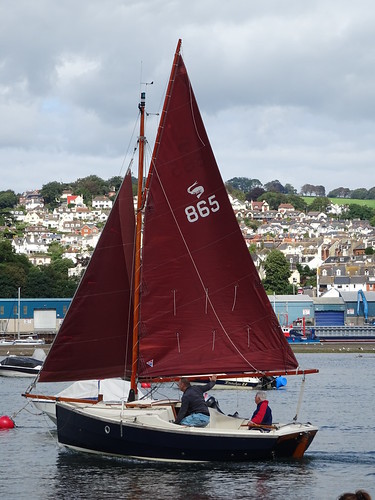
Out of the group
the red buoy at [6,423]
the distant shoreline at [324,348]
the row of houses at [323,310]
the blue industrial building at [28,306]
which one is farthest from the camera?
the row of houses at [323,310]

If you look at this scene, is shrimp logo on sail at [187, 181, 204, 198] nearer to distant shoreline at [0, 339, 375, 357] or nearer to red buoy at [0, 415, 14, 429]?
red buoy at [0, 415, 14, 429]

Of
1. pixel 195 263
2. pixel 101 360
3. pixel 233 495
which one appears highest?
pixel 195 263

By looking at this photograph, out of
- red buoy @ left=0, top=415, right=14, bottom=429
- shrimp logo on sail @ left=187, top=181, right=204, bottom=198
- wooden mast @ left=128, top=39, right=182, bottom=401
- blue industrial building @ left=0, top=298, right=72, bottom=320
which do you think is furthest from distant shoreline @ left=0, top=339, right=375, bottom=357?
shrimp logo on sail @ left=187, top=181, right=204, bottom=198

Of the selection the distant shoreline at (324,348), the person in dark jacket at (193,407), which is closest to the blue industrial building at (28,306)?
the distant shoreline at (324,348)

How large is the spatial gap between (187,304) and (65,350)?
393 cm

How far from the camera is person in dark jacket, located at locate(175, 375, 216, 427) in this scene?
1318 inches

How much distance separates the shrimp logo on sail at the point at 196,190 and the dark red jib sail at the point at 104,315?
1.90 metres

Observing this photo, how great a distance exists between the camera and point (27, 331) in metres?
159

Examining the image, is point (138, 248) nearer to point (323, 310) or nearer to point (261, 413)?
point (261, 413)

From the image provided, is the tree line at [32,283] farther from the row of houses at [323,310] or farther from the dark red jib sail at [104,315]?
the dark red jib sail at [104,315]

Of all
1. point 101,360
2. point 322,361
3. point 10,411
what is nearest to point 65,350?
point 101,360

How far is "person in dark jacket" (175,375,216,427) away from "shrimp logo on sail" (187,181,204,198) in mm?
5570

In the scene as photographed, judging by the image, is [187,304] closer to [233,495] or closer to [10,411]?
[233,495]

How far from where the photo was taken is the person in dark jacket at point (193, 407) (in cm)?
3347
